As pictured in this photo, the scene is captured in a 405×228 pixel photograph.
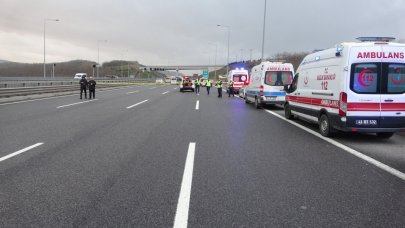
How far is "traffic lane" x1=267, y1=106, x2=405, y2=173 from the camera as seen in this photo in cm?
779

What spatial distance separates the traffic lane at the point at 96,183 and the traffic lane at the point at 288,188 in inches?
18.7

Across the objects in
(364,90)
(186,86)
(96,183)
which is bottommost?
(96,183)

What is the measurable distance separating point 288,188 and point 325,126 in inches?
222

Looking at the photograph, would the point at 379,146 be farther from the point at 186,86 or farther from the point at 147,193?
the point at 186,86

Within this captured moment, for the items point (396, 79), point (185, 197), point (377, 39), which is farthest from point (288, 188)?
point (377, 39)

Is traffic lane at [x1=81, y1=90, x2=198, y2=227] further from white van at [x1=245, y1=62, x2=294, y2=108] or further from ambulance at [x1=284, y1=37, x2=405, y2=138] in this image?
white van at [x1=245, y1=62, x2=294, y2=108]

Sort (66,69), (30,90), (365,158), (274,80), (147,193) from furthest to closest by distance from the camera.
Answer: (66,69) → (30,90) → (274,80) → (365,158) → (147,193)

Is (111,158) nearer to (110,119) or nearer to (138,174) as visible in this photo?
(138,174)

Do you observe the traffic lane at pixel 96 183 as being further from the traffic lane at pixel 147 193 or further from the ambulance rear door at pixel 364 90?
the ambulance rear door at pixel 364 90

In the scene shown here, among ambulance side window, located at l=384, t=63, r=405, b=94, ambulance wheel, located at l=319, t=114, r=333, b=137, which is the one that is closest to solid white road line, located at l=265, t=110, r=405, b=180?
ambulance wheel, located at l=319, t=114, r=333, b=137

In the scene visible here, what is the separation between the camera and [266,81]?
768 inches

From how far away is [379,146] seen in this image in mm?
9422

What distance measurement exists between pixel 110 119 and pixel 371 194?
33.6 feet

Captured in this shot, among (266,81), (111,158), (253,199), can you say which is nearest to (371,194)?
(253,199)
